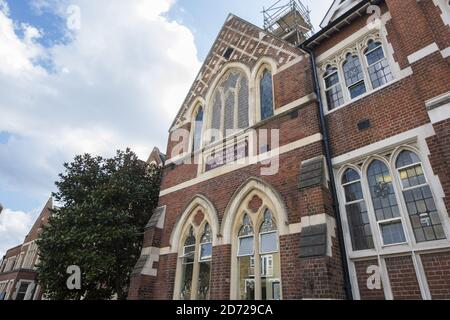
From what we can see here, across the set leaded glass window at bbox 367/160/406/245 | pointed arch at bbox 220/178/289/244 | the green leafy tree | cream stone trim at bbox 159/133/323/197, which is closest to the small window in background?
cream stone trim at bbox 159/133/323/197

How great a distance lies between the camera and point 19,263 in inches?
1277

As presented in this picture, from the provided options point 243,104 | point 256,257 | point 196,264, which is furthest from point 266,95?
point 196,264

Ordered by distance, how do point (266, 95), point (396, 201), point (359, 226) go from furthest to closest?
1. point (266, 95)
2. point (359, 226)
3. point (396, 201)

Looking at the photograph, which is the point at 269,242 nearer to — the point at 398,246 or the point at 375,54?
the point at 398,246

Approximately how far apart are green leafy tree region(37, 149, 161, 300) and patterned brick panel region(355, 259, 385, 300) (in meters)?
8.37

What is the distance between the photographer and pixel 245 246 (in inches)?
336

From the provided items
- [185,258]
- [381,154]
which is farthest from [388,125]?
[185,258]

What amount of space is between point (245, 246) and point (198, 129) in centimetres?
603

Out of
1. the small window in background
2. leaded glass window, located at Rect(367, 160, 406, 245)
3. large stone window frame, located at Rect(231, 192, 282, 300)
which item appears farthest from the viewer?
the small window in background

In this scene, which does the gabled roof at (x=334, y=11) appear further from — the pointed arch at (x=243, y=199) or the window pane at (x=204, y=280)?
the window pane at (x=204, y=280)

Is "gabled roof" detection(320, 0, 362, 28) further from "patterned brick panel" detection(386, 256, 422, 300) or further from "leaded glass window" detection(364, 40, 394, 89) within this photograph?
"patterned brick panel" detection(386, 256, 422, 300)

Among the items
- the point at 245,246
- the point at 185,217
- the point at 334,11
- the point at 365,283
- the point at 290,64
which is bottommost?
the point at 365,283

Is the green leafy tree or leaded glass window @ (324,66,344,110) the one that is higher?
leaded glass window @ (324,66,344,110)

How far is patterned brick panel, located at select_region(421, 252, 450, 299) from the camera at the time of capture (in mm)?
5312
